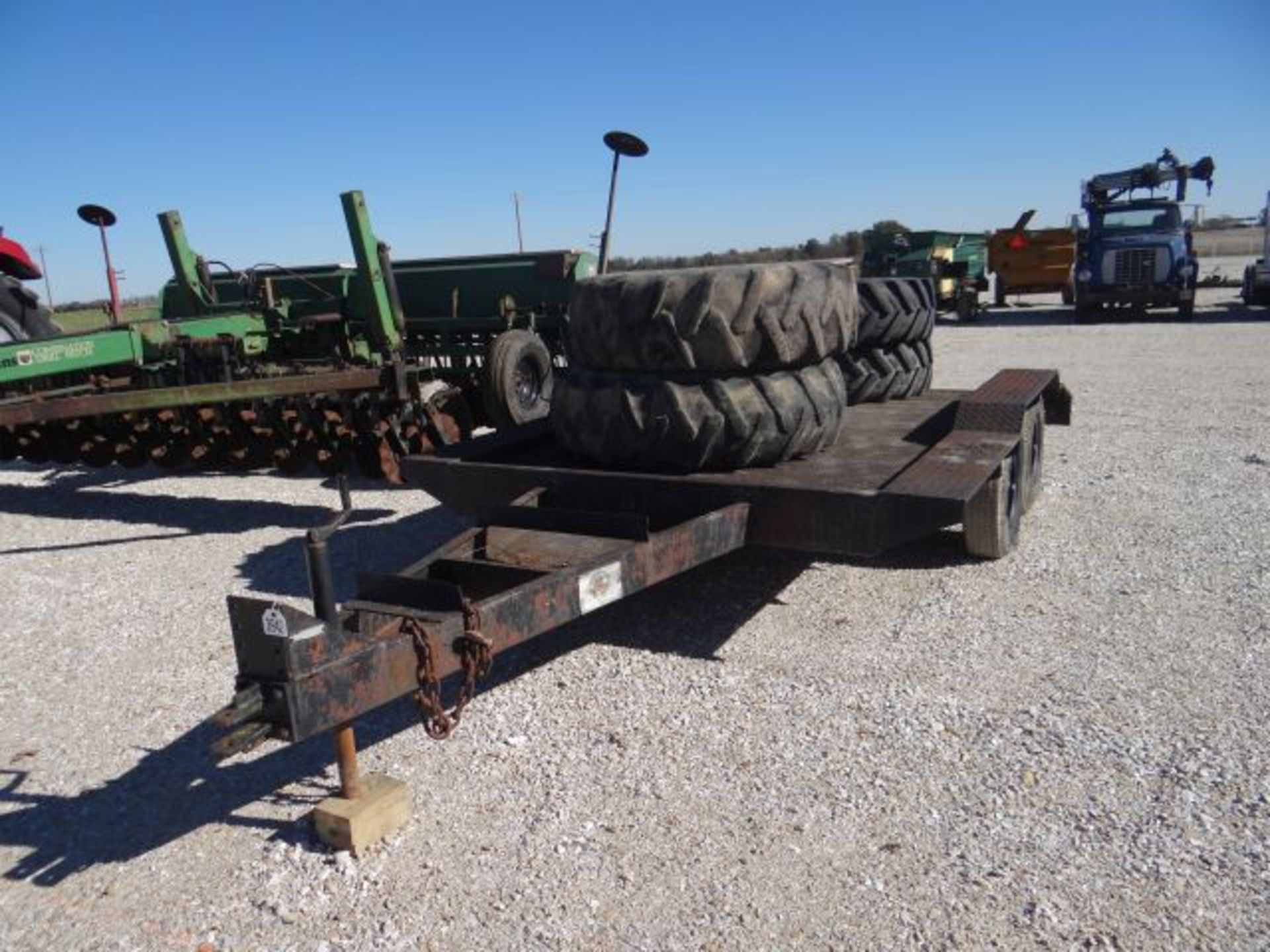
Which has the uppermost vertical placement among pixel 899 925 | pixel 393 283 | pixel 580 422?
pixel 393 283

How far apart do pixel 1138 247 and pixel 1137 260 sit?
0.25 meters

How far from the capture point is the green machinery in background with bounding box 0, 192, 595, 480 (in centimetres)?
629

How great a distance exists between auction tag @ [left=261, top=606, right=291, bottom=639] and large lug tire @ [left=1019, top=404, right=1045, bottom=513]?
3.69m

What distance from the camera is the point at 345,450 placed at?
22.3 ft

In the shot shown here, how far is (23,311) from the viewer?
8.14 m

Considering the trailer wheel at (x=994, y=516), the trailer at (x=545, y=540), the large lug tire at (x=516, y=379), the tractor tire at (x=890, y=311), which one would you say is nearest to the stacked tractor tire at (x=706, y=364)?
the trailer at (x=545, y=540)

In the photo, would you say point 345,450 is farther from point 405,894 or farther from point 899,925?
point 899,925

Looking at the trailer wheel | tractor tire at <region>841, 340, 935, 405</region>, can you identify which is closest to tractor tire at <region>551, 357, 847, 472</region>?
the trailer wheel

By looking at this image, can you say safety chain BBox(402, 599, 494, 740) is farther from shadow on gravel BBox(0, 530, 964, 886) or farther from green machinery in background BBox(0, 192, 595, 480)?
green machinery in background BBox(0, 192, 595, 480)

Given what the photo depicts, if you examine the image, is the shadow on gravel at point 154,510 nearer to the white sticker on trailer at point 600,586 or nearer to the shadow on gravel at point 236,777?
the shadow on gravel at point 236,777

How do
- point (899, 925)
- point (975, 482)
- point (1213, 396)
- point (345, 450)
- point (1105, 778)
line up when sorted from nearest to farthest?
point (899, 925) → point (1105, 778) → point (975, 482) → point (345, 450) → point (1213, 396)

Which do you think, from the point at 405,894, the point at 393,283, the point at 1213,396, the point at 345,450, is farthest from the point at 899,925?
the point at 1213,396

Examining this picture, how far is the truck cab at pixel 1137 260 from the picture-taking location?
18906 mm

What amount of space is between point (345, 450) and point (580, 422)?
3.20m
